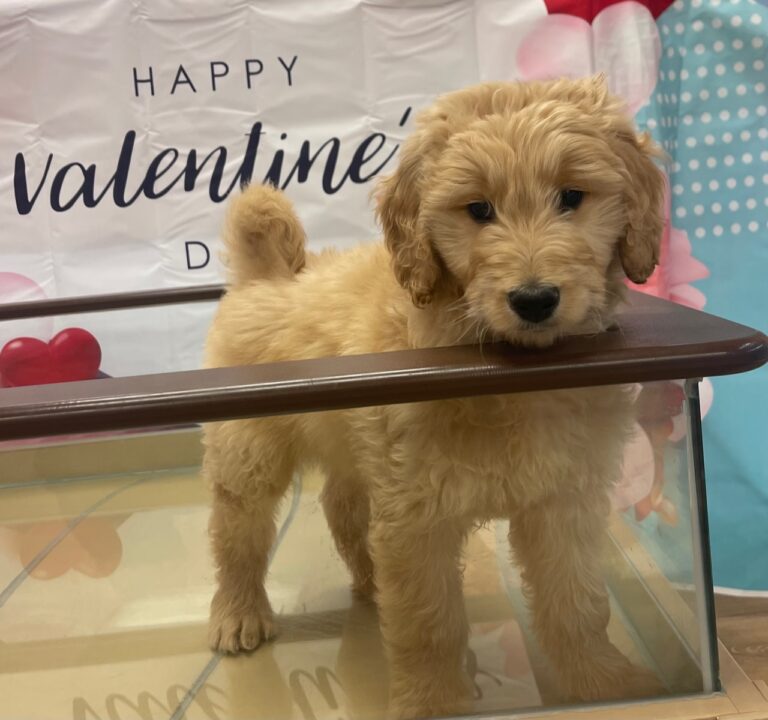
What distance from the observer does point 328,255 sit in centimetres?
187

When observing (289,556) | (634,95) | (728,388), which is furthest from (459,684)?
(634,95)

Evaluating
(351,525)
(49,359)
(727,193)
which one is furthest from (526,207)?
(49,359)

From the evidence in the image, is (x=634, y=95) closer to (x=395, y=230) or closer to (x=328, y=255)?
(x=328, y=255)

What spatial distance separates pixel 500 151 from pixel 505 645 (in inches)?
36.0

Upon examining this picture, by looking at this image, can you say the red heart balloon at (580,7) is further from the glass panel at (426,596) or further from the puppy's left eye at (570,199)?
the glass panel at (426,596)

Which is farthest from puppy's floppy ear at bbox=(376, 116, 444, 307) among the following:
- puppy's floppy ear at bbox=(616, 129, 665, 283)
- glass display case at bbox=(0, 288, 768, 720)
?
puppy's floppy ear at bbox=(616, 129, 665, 283)

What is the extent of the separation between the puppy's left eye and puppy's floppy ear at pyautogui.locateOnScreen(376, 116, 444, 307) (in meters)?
0.21

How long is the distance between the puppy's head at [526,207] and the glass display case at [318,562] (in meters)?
0.08

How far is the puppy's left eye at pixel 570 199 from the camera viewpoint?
1.21 m

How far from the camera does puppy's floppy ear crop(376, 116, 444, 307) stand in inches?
50.3

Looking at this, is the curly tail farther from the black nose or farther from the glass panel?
the black nose

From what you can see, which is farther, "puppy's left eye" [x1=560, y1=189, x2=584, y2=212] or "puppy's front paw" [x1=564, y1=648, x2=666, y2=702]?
"puppy's front paw" [x1=564, y1=648, x2=666, y2=702]

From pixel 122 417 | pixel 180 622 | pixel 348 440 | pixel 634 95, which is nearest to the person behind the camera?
pixel 122 417

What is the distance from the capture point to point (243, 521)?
1772mm
